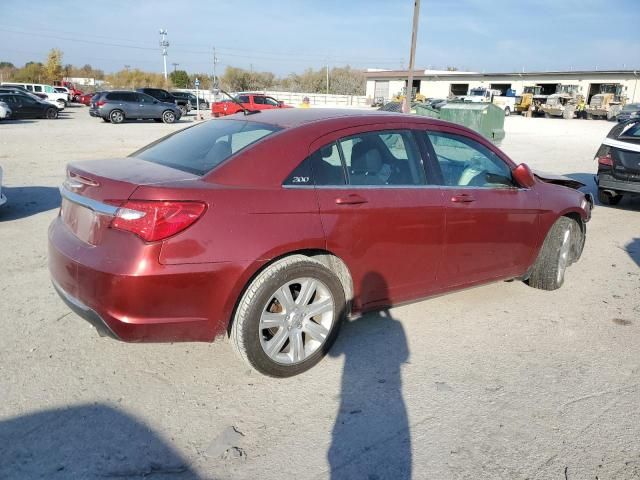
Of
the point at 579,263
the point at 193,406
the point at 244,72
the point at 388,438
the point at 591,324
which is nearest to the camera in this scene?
the point at 388,438

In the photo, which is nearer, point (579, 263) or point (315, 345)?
point (315, 345)

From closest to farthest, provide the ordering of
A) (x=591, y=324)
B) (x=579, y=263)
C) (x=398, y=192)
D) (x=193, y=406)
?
1. (x=193, y=406)
2. (x=398, y=192)
3. (x=591, y=324)
4. (x=579, y=263)

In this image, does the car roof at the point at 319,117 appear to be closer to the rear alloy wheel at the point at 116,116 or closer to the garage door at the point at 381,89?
the rear alloy wheel at the point at 116,116

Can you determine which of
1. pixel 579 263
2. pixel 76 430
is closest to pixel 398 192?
pixel 76 430

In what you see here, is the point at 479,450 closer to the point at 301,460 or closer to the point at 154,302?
the point at 301,460

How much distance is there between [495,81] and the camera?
70.2 m

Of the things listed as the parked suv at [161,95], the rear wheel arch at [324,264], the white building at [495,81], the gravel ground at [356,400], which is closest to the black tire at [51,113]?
the parked suv at [161,95]

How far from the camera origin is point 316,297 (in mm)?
3449

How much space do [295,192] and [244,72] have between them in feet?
316

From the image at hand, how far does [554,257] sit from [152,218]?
3.78 m

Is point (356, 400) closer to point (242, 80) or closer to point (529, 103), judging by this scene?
point (529, 103)

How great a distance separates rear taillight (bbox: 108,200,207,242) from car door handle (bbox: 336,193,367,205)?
100cm

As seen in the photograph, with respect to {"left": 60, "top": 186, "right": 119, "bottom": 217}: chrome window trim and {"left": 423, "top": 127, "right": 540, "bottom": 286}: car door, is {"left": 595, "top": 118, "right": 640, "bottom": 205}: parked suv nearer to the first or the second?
{"left": 423, "top": 127, "right": 540, "bottom": 286}: car door

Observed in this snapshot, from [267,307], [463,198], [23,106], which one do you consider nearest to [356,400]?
[267,307]
